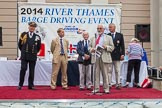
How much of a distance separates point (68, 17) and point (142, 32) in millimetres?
2915

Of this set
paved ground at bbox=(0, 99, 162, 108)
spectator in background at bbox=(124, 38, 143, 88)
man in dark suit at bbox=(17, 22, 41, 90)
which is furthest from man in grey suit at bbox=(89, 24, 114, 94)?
spectator in background at bbox=(124, 38, 143, 88)

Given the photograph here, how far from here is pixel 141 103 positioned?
26.6ft

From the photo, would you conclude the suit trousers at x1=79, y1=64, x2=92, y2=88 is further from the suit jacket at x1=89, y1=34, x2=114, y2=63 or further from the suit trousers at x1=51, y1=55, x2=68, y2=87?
the suit jacket at x1=89, y1=34, x2=114, y2=63

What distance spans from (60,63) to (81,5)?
159 inches

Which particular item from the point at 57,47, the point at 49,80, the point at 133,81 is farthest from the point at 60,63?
the point at 133,81

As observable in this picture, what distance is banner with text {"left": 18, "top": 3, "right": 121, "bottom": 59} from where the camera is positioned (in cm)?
1420

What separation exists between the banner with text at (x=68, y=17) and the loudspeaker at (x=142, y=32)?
1248 mm

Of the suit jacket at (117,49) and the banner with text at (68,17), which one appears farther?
the banner with text at (68,17)

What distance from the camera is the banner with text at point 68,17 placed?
1420cm

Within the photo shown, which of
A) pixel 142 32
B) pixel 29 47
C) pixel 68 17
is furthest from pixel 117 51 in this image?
pixel 142 32

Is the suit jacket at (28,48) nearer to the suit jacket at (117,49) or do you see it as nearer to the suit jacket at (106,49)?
the suit jacket at (106,49)

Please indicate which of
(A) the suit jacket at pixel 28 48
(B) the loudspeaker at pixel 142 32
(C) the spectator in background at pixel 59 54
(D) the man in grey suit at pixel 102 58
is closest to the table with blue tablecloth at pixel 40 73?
(C) the spectator in background at pixel 59 54

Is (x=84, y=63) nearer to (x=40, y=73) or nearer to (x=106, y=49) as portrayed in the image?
(x=106, y=49)

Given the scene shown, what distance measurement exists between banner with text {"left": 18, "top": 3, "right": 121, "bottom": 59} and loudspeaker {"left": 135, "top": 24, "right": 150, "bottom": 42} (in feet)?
4.09
